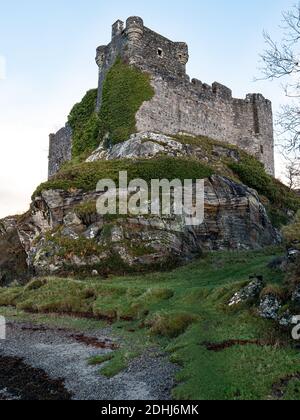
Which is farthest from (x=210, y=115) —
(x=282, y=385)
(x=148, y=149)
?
(x=282, y=385)

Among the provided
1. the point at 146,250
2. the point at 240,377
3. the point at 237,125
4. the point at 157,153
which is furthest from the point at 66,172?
the point at 240,377

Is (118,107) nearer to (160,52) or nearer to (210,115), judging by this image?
(160,52)

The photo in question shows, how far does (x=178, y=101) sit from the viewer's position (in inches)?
1654

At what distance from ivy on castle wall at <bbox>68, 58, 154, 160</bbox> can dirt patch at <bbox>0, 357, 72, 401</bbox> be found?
90.9 ft

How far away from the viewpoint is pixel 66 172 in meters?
35.7

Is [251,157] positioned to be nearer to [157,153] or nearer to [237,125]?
[237,125]

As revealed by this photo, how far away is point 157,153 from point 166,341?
24.0 m

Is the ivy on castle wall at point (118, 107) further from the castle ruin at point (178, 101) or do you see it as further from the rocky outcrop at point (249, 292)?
the rocky outcrop at point (249, 292)

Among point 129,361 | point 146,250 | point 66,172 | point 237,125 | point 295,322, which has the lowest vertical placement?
point 129,361

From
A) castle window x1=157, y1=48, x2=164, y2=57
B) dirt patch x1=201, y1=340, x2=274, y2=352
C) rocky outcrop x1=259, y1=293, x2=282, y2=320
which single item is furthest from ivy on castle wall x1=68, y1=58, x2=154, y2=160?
dirt patch x1=201, y1=340, x2=274, y2=352

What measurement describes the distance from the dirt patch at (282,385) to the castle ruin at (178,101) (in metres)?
31.0

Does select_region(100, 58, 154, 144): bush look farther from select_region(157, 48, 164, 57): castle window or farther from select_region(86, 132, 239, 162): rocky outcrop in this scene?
select_region(157, 48, 164, 57): castle window

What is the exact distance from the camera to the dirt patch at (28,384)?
34.9 feet

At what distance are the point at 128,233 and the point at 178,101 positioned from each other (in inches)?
717
